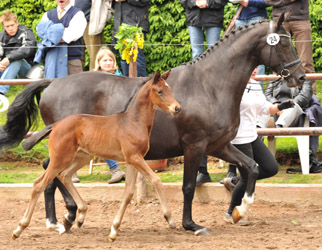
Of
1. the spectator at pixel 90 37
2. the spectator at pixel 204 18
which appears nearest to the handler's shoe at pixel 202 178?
the spectator at pixel 204 18

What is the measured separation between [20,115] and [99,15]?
3.25 meters

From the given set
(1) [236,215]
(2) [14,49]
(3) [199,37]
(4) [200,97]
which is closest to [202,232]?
(1) [236,215]

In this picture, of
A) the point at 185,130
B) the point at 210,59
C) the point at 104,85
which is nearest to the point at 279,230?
the point at 185,130

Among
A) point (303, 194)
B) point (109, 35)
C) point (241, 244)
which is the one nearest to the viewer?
point (241, 244)

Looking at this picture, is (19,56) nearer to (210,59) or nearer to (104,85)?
(104,85)

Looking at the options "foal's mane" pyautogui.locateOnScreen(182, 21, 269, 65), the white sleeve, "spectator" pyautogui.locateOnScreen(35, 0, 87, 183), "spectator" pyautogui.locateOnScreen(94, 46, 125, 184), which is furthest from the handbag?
"foal's mane" pyautogui.locateOnScreen(182, 21, 269, 65)

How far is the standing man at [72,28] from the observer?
909 centimetres

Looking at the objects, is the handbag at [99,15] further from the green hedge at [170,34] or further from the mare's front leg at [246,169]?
the mare's front leg at [246,169]

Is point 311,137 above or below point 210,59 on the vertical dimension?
below

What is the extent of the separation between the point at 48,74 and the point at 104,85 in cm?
214

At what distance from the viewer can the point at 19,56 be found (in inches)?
372

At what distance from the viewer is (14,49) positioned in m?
9.59

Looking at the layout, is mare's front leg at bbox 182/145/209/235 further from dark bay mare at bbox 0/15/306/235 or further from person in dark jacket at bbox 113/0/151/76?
person in dark jacket at bbox 113/0/151/76

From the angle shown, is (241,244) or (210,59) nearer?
(241,244)
